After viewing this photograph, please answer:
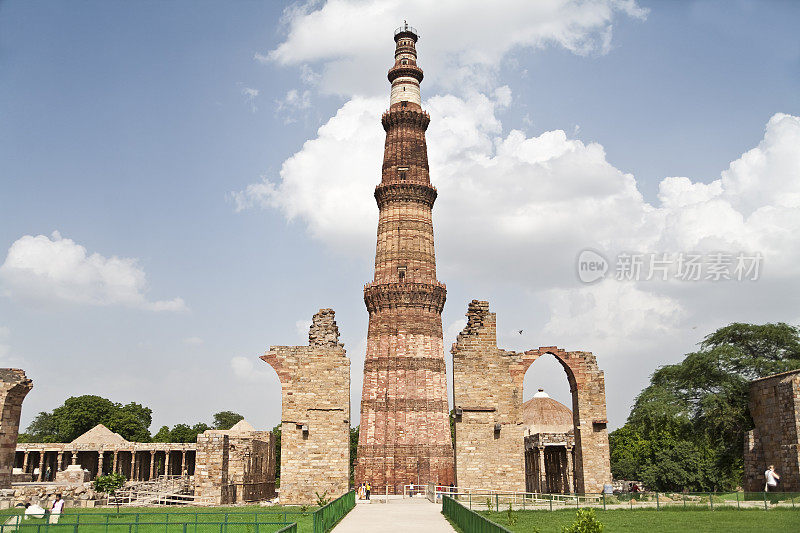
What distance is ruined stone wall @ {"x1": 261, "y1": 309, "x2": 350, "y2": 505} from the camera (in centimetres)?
2308

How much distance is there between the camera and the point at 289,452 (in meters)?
23.2

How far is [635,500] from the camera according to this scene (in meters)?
21.5

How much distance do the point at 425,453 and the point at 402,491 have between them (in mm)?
2089

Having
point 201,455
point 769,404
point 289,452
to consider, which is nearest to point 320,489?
point 289,452

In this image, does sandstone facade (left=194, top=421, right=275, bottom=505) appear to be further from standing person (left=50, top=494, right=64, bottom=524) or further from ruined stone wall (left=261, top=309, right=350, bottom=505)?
standing person (left=50, top=494, right=64, bottom=524)

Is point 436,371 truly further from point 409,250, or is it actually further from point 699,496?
point 699,496

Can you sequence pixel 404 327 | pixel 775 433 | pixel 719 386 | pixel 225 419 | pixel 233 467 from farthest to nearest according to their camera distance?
pixel 225 419, pixel 404 327, pixel 233 467, pixel 719 386, pixel 775 433

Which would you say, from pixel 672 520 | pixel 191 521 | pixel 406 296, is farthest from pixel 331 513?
pixel 406 296

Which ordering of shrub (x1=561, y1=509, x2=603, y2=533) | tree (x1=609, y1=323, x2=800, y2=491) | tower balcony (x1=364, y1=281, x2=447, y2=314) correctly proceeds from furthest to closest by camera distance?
1. tower balcony (x1=364, y1=281, x2=447, y2=314)
2. tree (x1=609, y1=323, x2=800, y2=491)
3. shrub (x1=561, y1=509, x2=603, y2=533)

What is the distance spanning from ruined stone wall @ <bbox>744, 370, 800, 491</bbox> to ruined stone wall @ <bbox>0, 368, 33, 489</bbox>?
1115 inches

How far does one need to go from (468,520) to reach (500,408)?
10240 millimetres

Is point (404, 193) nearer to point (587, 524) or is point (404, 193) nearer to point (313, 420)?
point (313, 420)

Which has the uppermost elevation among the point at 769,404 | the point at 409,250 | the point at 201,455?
the point at 409,250

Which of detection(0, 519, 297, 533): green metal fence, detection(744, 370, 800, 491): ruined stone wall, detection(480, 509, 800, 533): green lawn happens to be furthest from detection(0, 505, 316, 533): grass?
detection(744, 370, 800, 491): ruined stone wall
